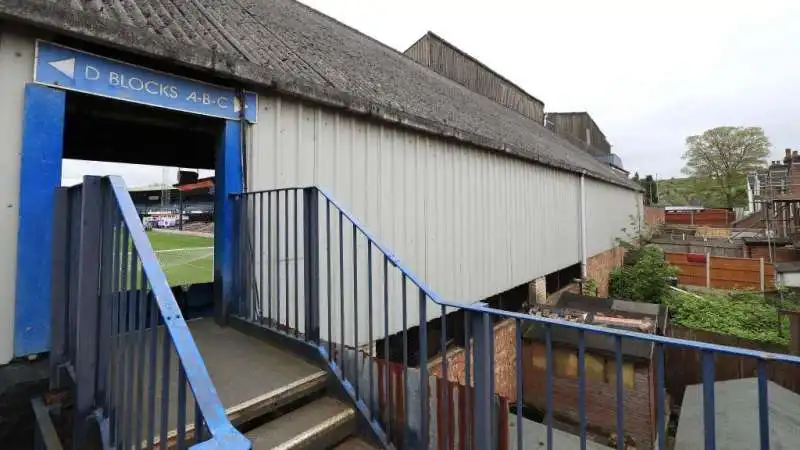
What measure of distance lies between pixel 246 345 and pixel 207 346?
27cm

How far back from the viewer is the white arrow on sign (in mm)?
2324

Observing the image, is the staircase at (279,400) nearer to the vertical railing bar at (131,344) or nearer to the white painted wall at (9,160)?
the vertical railing bar at (131,344)

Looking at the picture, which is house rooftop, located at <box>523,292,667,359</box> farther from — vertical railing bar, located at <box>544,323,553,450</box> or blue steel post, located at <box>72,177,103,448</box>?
blue steel post, located at <box>72,177,103,448</box>

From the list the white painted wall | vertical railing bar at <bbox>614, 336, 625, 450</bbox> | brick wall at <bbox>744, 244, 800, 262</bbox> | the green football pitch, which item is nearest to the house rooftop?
vertical railing bar at <bbox>614, 336, 625, 450</bbox>

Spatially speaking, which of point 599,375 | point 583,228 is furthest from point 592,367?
point 583,228

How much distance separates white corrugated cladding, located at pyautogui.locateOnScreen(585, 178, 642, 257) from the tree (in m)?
33.3

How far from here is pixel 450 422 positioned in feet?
6.93

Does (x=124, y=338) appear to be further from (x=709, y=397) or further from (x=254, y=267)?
(x=709, y=397)

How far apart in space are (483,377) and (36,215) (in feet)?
8.84

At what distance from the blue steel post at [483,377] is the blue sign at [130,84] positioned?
255cm

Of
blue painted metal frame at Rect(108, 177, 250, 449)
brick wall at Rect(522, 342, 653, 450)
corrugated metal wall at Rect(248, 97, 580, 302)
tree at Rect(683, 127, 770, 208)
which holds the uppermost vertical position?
tree at Rect(683, 127, 770, 208)

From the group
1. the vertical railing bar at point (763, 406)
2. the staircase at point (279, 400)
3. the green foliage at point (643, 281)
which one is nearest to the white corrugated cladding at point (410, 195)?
the staircase at point (279, 400)

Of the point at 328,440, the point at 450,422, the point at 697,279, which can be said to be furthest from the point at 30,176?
the point at 697,279

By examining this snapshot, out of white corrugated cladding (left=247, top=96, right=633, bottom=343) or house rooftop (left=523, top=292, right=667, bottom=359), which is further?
house rooftop (left=523, top=292, right=667, bottom=359)
